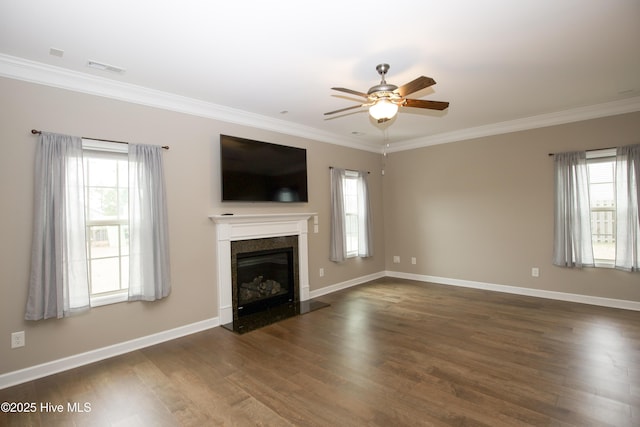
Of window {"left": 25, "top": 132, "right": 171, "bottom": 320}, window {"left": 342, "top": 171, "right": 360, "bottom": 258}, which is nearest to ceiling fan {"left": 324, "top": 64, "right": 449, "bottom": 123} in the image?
window {"left": 25, "top": 132, "right": 171, "bottom": 320}

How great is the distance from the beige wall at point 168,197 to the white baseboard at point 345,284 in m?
1.50

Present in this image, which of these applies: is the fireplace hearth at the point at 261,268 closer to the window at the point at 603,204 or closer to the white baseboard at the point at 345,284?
the white baseboard at the point at 345,284

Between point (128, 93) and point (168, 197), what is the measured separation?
45.7 inches

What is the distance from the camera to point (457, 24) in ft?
7.90

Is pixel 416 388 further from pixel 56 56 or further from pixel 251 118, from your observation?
pixel 56 56

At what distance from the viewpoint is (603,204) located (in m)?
4.47

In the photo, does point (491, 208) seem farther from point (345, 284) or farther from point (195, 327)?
point (195, 327)

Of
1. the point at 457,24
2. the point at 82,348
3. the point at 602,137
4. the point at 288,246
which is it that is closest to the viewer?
the point at 457,24

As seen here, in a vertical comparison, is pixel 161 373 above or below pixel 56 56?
below

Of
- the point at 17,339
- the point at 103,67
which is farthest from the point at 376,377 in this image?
the point at 103,67

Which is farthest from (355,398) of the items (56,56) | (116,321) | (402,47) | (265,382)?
(56,56)

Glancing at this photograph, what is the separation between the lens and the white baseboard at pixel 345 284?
5.35 m

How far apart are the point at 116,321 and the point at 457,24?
412 centimetres

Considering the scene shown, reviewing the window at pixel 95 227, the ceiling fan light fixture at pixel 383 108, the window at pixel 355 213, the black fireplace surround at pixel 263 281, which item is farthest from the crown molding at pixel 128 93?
the ceiling fan light fixture at pixel 383 108
